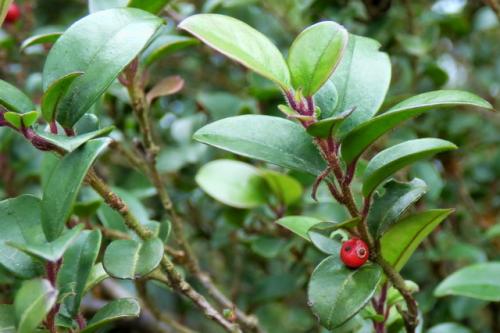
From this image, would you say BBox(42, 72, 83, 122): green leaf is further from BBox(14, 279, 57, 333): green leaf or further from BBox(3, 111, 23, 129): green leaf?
BBox(14, 279, 57, 333): green leaf

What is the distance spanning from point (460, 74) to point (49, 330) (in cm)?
186

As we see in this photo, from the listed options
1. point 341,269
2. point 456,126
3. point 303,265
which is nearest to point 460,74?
point 456,126

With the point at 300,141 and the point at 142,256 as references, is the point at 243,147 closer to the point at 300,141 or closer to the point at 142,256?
the point at 300,141

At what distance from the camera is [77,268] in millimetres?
762

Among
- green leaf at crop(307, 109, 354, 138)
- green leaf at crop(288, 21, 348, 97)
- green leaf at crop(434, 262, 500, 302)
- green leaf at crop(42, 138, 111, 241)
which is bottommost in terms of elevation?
green leaf at crop(434, 262, 500, 302)

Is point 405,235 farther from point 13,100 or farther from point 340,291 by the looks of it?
point 13,100

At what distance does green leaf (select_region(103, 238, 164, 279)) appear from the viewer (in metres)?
0.74

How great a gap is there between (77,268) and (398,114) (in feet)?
1.29

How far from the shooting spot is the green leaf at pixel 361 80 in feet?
2.39

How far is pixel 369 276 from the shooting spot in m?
0.71

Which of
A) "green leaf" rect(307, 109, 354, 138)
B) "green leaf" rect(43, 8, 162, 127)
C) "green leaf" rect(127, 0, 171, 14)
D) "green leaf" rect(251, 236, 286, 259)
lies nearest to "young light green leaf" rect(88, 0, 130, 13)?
"green leaf" rect(127, 0, 171, 14)

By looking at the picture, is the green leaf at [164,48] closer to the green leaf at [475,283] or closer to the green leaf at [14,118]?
the green leaf at [14,118]

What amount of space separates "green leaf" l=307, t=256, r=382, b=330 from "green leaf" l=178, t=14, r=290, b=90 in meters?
0.21

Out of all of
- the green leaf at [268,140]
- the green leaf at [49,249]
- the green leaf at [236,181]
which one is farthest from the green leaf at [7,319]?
the green leaf at [236,181]
